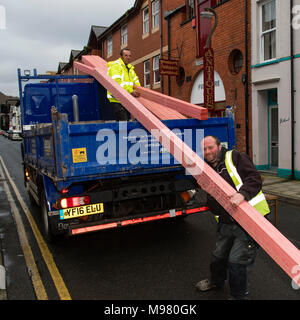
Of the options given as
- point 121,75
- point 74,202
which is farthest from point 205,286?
point 121,75

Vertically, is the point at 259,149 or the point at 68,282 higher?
the point at 259,149

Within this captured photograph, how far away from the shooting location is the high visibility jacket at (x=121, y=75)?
18.4 feet

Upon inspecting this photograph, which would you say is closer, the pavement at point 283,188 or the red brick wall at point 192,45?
the pavement at point 283,188

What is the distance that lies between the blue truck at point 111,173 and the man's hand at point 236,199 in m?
1.87

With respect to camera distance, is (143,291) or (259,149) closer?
(143,291)

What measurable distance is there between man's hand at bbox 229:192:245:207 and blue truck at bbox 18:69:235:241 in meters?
1.87

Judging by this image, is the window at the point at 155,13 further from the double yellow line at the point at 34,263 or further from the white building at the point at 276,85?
the double yellow line at the point at 34,263

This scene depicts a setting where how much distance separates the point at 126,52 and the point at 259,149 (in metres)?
7.73

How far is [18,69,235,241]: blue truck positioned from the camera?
416 cm

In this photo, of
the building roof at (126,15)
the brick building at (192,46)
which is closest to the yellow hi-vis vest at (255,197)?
the brick building at (192,46)

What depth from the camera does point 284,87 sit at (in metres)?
10.7

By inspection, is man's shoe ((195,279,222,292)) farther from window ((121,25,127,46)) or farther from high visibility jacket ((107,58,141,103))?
window ((121,25,127,46))
